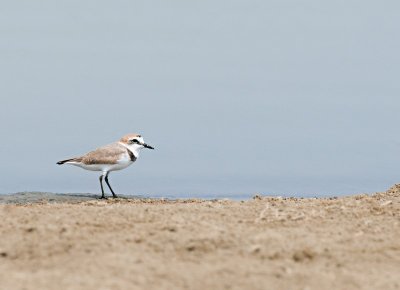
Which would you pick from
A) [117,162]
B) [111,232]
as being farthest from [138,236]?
[117,162]

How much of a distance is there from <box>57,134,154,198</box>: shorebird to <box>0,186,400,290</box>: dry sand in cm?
555

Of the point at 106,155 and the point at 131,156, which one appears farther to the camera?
the point at 131,156

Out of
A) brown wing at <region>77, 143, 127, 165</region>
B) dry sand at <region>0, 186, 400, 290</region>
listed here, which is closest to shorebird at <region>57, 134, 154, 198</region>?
brown wing at <region>77, 143, 127, 165</region>

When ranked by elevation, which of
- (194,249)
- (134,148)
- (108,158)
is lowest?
(194,249)

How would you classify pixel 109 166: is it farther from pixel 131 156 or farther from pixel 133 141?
pixel 133 141

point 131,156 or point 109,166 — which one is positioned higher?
point 131,156

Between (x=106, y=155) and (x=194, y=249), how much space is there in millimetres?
7419

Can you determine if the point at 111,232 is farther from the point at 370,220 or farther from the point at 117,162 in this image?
the point at 117,162

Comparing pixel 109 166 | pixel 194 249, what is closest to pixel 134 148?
pixel 109 166

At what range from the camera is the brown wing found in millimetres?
12851

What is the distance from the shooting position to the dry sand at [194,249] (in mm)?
5055

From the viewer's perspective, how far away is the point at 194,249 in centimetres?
561

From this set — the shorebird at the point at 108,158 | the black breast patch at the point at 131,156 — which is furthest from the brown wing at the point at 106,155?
the black breast patch at the point at 131,156

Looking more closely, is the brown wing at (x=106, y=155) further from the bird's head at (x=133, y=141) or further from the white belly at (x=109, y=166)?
the bird's head at (x=133, y=141)
